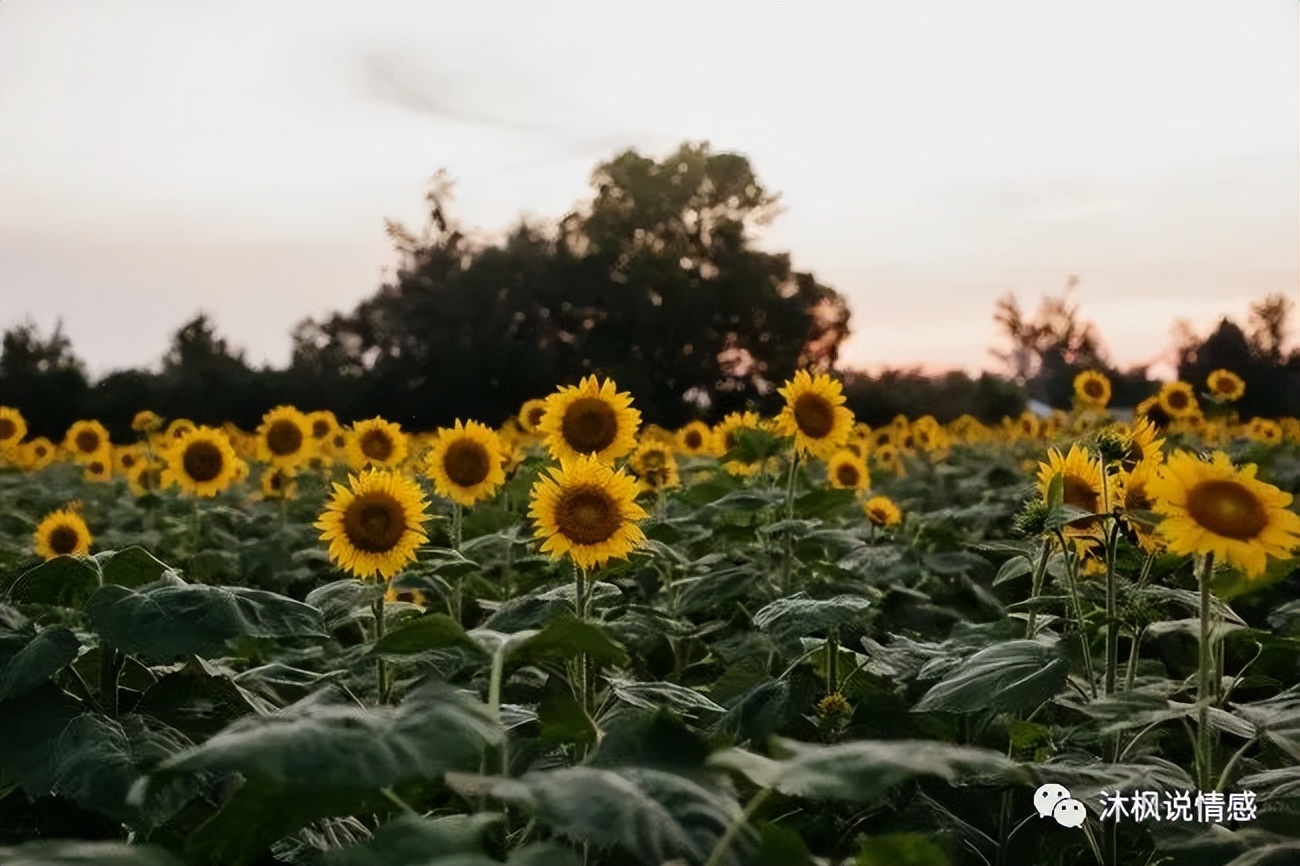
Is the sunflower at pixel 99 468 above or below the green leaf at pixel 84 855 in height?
above

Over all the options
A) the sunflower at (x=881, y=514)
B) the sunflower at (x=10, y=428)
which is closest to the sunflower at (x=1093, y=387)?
the sunflower at (x=881, y=514)

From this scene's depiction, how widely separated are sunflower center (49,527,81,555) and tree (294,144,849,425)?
1.07 metres

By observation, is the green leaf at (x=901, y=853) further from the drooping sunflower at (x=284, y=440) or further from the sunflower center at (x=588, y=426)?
the drooping sunflower at (x=284, y=440)

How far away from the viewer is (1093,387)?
4.84m

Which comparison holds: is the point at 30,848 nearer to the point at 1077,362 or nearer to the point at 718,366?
the point at 718,366

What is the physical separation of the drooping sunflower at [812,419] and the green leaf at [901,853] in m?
1.87

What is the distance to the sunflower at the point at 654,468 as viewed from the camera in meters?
2.99

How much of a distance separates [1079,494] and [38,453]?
5319 millimetres

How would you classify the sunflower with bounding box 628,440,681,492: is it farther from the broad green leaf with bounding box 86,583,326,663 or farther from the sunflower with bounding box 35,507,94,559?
the broad green leaf with bounding box 86,583,326,663

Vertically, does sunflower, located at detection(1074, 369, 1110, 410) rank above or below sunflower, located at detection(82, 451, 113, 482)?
above

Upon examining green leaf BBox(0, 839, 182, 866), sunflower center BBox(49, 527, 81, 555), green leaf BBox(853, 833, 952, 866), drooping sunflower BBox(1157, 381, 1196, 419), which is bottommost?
green leaf BBox(853, 833, 952, 866)

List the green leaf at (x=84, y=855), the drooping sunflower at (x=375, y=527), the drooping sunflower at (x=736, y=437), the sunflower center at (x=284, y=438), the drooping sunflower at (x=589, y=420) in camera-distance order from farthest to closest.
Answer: the sunflower center at (x=284, y=438) → the drooping sunflower at (x=736, y=437) → the drooping sunflower at (x=589, y=420) → the drooping sunflower at (x=375, y=527) → the green leaf at (x=84, y=855)

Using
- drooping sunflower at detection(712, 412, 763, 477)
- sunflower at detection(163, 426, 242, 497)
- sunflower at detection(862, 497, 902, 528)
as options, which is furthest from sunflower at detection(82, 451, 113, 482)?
sunflower at detection(862, 497, 902, 528)

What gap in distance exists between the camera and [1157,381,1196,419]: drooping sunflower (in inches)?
191
